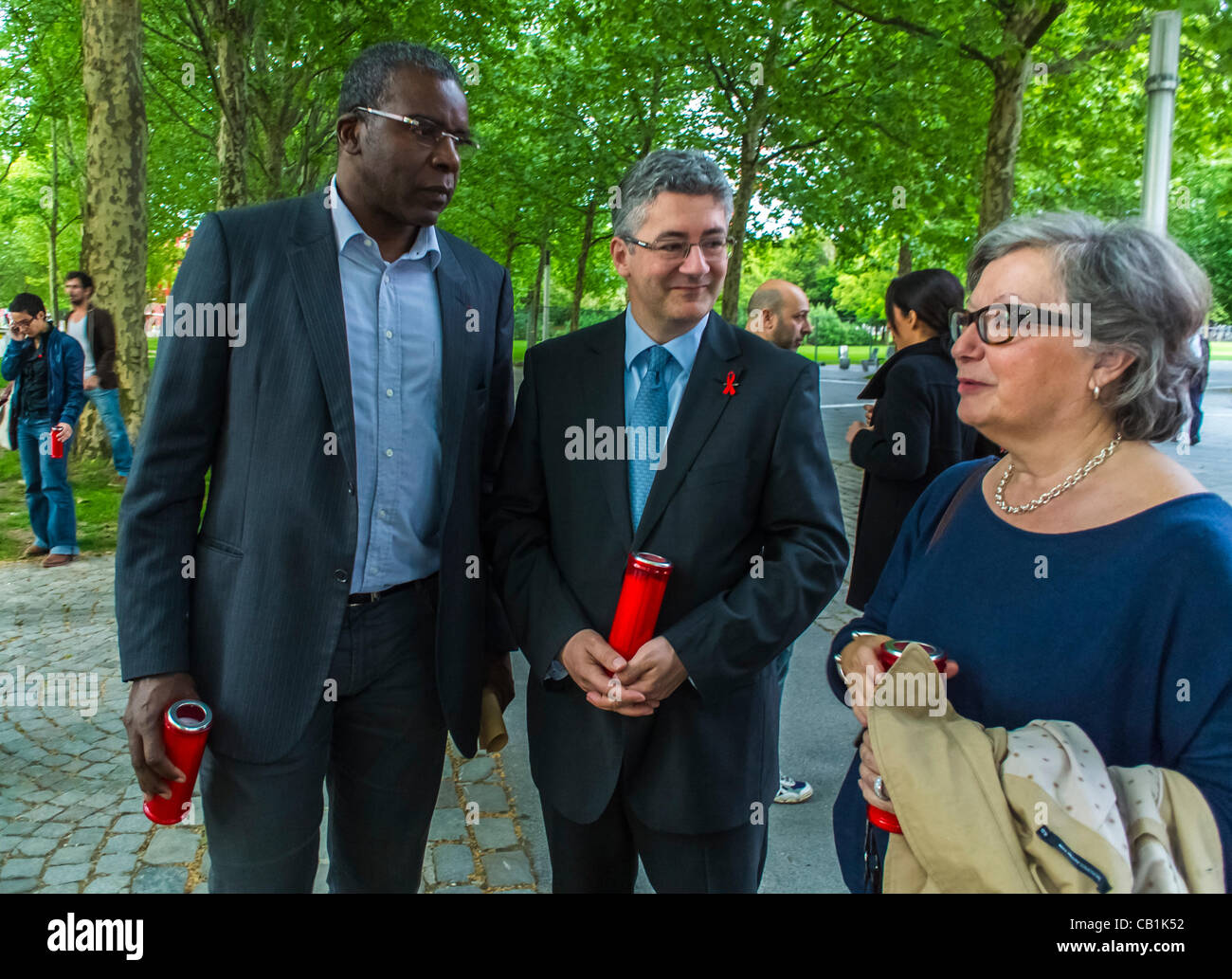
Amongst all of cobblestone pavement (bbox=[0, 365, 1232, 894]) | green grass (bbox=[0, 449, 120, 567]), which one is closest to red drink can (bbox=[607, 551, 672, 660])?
cobblestone pavement (bbox=[0, 365, 1232, 894])

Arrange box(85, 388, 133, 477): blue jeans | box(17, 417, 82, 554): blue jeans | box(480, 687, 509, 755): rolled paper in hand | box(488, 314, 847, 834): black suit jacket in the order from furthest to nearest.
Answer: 1. box(85, 388, 133, 477): blue jeans
2. box(17, 417, 82, 554): blue jeans
3. box(480, 687, 509, 755): rolled paper in hand
4. box(488, 314, 847, 834): black suit jacket

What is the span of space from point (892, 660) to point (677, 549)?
2.05 feet

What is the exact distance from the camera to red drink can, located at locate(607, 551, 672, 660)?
212cm

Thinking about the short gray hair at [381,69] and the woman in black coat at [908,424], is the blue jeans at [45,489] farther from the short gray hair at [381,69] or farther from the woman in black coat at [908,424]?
the short gray hair at [381,69]

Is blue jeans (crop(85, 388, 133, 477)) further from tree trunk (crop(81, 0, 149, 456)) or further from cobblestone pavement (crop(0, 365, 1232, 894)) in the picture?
cobblestone pavement (crop(0, 365, 1232, 894))

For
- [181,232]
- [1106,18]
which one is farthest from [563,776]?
[181,232]

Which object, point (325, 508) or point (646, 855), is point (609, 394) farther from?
point (646, 855)

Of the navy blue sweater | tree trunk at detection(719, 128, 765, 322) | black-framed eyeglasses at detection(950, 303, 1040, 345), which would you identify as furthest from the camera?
tree trunk at detection(719, 128, 765, 322)

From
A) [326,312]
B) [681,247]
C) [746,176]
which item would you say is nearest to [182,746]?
[326,312]

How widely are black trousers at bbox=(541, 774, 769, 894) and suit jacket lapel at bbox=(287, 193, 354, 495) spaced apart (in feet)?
3.32

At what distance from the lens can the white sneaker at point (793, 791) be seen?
4516mm

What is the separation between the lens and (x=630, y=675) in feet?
7.20

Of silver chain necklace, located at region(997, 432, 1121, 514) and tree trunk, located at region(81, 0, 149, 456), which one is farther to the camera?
tree trunk, located at region(81, 0, 149, 456)
